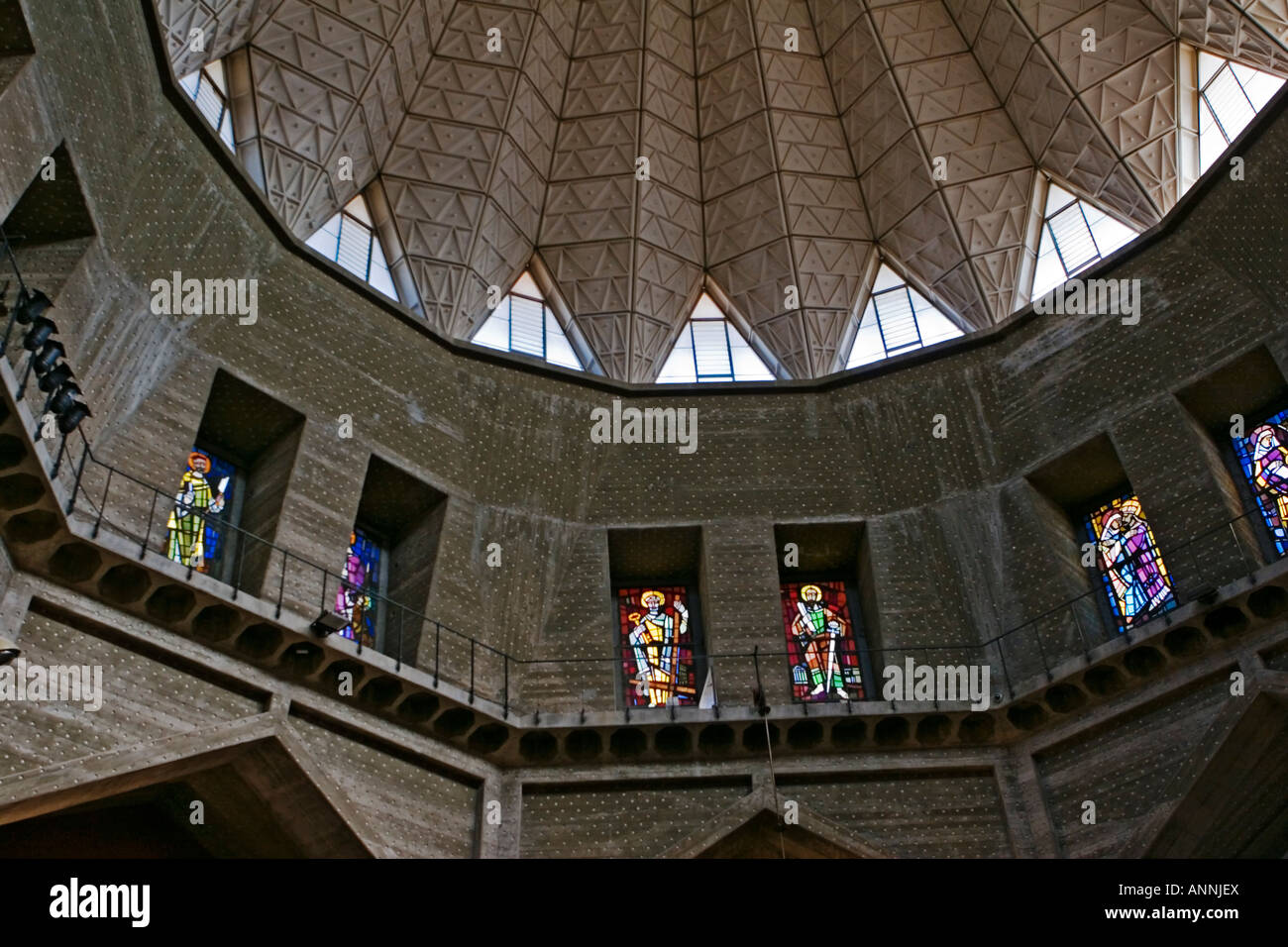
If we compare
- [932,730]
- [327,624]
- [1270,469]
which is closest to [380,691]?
[327,624]

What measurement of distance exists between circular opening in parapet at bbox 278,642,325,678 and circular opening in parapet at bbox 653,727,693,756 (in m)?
4.27

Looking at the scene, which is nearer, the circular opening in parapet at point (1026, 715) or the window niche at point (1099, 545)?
the circular opening in parapet at point (1026, 715)

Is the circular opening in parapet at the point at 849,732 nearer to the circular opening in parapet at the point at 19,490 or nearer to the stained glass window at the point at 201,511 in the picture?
the stained glass window at the point at 201,511

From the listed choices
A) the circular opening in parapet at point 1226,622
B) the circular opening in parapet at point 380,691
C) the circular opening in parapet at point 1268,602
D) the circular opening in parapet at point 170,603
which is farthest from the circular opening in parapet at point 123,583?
the circular opening in parapet at point 1268,602

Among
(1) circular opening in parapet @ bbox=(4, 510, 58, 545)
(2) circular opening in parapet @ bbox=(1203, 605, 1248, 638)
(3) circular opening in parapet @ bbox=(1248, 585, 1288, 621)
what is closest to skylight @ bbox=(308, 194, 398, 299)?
(1) circular opening in parapet @ bbox=(4, 510, 58, 545)

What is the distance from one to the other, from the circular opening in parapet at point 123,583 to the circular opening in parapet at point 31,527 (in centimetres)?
80

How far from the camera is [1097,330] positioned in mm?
19844

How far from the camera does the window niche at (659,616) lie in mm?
19453

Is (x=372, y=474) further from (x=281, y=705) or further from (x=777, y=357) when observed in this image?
(x=777, y=357)

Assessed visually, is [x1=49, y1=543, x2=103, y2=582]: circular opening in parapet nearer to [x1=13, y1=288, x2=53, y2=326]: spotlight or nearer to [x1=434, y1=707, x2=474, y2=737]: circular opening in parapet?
[x1=13, y1=288, x2=53, y2=326]: spotlight

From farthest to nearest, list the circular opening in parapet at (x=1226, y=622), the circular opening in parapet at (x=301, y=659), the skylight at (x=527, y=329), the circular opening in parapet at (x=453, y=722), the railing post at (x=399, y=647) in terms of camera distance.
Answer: the skylight at (x=527, y=329)
the circular opening in parapet at (x=453, y=722)
the railing post at (x=399, y=647)
the circular opening in parapet at (x=1226, y=622)
the circular opening in parapet at (x=301, y=659)

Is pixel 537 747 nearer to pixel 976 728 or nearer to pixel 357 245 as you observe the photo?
pixel 976 728

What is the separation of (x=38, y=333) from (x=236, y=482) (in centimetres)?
515
